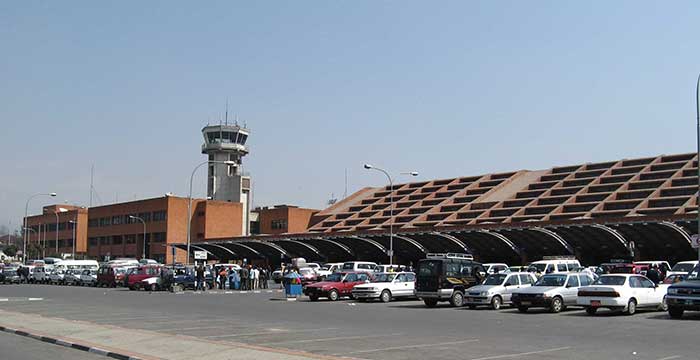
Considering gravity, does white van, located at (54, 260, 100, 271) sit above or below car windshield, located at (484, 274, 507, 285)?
above

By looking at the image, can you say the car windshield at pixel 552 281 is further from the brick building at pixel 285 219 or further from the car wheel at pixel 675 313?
the brick building at pixel 285 219

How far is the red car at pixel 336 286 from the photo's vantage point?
38.0 metres

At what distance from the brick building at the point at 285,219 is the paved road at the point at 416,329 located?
81.6m

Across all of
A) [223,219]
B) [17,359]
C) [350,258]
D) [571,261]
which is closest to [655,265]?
[571,261]

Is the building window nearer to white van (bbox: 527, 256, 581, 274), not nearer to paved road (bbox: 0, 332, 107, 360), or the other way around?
white van (bbox: 527, 256, 581, 274)

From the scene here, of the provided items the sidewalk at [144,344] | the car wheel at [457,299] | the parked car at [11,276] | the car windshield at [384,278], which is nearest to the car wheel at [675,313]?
the car wheel at [457,299]

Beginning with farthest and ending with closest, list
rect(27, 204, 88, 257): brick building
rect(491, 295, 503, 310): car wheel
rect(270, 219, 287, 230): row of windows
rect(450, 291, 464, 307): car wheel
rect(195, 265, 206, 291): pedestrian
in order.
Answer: rect(27, 204, 88, 257): brick building, rect(270, 219, 287, 230): row of windows, rect(195, 265, 206, 291): pedestrian, rect(450, 291, 464, 307): car wheel, rect(491, 295, 503, 310): car wheel

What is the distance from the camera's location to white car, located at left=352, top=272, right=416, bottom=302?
36.2 meters

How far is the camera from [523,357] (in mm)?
14875

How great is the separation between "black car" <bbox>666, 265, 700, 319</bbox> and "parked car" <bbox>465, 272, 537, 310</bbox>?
597cm

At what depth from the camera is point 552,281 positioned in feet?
94.5

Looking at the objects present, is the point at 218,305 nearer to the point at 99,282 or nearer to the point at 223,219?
the point at 99,282

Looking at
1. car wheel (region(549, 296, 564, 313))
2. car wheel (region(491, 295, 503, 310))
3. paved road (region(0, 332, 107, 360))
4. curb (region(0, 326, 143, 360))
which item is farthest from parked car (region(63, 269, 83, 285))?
paved road (region(0, 332, 107, 360))

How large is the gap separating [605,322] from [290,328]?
29.2 ft
